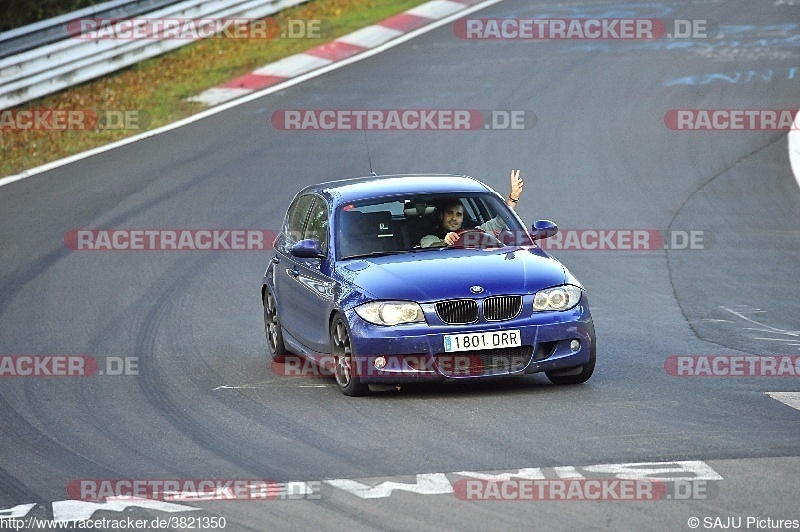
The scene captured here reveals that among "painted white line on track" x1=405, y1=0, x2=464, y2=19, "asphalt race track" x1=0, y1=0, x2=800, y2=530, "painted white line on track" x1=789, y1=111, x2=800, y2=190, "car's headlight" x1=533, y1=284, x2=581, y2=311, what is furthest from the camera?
"painted white line on track" x1=405, y1=0, x2=464, y2=19

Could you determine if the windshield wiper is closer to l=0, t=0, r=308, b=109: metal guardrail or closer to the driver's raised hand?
the driver's raised hand

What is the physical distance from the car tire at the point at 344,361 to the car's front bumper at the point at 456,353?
11 cm

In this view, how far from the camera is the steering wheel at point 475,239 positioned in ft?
37.1

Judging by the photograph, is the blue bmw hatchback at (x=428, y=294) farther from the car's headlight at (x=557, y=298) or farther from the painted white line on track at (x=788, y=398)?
the painted white line on track at (x=788, y=398)

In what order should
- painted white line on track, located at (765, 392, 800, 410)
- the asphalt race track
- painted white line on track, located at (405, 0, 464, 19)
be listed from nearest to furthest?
the asphalt race track, painted white line on track, located at (765, 392, 800, 410), painted white line on track, located at (405, 0, 464, 19)

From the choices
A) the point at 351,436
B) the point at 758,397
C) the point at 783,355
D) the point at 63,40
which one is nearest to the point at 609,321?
the point at 783,355

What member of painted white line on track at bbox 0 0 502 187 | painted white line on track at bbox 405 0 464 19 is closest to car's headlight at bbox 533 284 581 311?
painted white line on track at bbox 0 0 502 187

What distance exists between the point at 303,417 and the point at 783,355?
13.0ft

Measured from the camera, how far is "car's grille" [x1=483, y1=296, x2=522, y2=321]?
10242mm

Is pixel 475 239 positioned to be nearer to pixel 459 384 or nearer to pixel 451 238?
pixel 451 238

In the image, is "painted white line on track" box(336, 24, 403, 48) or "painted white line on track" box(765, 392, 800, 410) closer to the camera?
Result: "painted white line on track" box(765, 392, 800, 410)

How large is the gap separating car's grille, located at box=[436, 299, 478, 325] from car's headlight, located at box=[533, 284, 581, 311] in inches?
17.4

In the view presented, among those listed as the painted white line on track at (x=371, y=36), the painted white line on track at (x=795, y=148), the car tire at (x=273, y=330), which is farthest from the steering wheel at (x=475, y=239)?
the painted white line on track at (x=371, y=36)

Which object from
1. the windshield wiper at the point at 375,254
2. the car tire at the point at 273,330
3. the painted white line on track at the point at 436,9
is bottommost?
the painted white line on track at the point at 436,9
